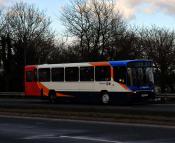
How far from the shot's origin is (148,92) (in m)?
35.7

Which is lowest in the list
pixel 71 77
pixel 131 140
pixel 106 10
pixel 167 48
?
pixel 131 140

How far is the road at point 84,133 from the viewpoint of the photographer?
16.7m

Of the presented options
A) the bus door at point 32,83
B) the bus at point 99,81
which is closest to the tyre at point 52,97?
the bus at point 99,81

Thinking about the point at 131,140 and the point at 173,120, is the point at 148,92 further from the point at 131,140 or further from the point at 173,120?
the point at 131,140

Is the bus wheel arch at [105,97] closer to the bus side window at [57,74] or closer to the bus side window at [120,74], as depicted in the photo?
the bus side window at [120,74]

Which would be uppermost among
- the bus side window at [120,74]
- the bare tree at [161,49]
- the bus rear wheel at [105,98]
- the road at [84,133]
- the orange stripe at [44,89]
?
the bare tree at [161,49]

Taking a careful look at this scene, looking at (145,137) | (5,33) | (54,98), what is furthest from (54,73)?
(5,33)

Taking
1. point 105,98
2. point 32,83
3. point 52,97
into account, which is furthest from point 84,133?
point 32,83

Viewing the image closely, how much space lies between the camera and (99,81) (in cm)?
3678

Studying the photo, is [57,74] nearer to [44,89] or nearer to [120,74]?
[44,89]

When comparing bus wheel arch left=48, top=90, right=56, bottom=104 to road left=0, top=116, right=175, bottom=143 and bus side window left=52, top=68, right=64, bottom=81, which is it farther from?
road left=0, top=116, right=175, bottom=143

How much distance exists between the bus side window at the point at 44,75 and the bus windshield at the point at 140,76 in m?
7.88

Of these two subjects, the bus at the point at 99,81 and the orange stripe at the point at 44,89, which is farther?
the orange stripe at the point at 44,89

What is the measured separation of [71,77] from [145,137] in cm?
2217
